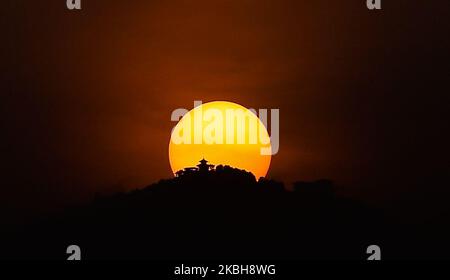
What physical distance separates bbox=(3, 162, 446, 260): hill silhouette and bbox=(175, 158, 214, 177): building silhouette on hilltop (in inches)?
19.0

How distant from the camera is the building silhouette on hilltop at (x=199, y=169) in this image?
7730cm

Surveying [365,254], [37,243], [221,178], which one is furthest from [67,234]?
[365,254]

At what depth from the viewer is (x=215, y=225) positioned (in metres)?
91.2

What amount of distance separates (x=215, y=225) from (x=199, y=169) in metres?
14.3

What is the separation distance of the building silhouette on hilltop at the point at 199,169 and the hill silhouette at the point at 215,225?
482 millimetres

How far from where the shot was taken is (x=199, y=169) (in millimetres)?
78938

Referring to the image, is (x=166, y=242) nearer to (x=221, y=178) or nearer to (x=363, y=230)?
(x=221, y=178)

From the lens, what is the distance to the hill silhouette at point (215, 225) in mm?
82625

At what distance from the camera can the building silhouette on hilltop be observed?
77.3 metres

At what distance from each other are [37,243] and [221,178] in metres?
22.9

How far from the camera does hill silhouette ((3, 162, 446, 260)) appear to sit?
3253 inches
